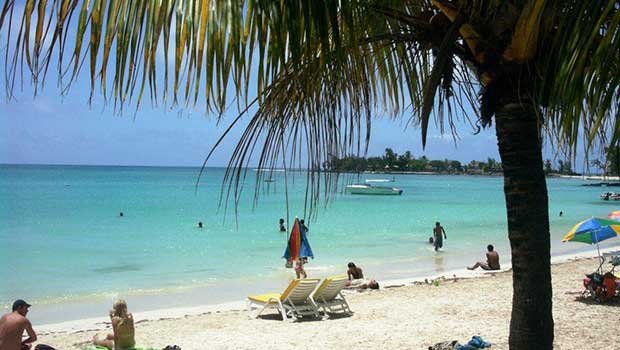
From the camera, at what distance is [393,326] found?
916cm

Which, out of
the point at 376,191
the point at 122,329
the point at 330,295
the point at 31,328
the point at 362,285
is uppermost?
the point at 122,329

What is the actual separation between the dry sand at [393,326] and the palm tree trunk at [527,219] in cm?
476

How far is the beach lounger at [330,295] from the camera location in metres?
10.5

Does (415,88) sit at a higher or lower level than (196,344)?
higher

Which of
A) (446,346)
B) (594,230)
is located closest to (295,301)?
(446,346)

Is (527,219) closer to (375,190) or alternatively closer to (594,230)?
(594,230)

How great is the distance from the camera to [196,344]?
875 cm

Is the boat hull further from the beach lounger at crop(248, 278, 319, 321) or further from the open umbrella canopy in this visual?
the beach lounger at crop(248, 278, 319, 321)

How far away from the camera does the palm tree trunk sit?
2.53 m

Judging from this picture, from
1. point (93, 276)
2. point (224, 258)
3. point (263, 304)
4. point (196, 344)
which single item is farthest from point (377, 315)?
point (224, 258)

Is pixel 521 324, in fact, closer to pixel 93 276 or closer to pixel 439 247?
pixel 93 276

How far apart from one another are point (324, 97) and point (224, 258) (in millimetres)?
21039

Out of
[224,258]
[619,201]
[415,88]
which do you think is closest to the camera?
[415,88]

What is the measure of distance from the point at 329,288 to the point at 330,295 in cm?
21
